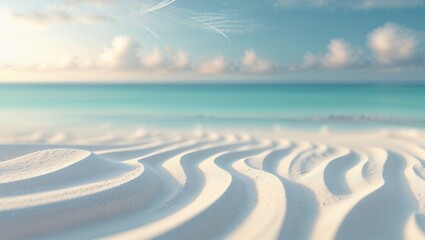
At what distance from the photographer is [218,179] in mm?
3783

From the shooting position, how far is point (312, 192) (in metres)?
3.48

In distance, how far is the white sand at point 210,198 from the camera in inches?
103

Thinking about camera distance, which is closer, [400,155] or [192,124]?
[400,155]

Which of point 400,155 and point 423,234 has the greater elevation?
point 400,155

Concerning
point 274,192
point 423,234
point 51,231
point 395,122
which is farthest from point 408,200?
point 395,122

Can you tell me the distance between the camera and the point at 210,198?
3.16 m

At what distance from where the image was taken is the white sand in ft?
8.60

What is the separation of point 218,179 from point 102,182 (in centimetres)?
114

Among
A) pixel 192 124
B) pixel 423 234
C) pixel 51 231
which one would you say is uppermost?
pixel 192 124

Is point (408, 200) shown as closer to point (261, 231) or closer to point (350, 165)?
point (350, 165)

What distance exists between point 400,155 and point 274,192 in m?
2.94

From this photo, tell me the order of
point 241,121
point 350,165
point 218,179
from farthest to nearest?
point 241,121, point 350,165, point 218,179

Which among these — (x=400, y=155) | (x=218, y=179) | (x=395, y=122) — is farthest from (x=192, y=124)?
(x=218, y=179)

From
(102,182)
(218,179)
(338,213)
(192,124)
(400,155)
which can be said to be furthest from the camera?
(192,124)
